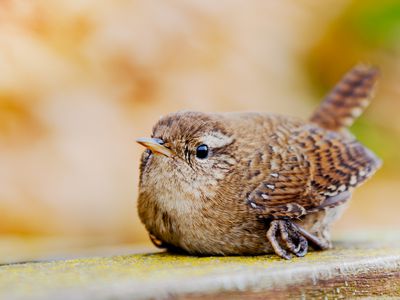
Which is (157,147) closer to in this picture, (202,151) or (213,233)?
(202,151)

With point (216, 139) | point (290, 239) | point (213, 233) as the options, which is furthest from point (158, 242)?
point (290, 239)

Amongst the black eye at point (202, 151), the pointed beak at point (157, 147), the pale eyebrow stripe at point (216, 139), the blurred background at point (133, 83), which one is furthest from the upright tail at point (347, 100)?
the blurred background at point (133, 83)

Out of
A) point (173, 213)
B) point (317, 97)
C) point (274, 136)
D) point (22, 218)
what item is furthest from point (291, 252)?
point (317, 97)

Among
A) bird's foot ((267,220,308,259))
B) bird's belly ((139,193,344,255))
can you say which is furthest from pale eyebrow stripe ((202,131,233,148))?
bird's foot ((267,220,308,259))

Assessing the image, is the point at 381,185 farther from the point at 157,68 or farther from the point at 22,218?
the point at 22,218

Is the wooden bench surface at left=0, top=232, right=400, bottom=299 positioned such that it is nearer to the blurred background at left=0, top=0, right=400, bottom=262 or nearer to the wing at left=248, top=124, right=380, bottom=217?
the wing at left=248, top=124, right=380, bottom=217

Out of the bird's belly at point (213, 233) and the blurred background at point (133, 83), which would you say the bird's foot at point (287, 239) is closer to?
the bird's belly at point (213, 233)
